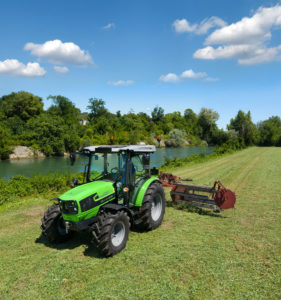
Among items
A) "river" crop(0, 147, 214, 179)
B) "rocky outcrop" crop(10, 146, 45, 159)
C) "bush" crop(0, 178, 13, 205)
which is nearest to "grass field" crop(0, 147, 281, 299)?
"bush" crop(0, 178, 13, 205)

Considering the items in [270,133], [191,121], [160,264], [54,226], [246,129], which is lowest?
[160,264]

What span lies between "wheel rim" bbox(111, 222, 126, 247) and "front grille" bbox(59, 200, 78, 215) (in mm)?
870

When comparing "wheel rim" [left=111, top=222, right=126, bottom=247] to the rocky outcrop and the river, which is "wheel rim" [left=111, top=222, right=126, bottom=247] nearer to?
the river

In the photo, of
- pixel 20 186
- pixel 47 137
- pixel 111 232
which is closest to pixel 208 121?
pixel 47 137

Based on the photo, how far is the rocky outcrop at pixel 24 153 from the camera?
38938mm

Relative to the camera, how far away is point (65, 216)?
4.85 m

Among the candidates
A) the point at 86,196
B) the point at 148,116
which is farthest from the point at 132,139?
the point at 86,196

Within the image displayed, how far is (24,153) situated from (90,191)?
3979 centimetres

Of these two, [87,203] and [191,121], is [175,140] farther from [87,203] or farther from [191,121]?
[87,203]

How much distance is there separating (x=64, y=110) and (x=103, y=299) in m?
76.9

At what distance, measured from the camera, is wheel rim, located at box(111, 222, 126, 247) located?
489cm

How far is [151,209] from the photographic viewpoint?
20.2ft

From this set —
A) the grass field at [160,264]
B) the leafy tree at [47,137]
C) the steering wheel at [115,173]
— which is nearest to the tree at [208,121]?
the leafy tree at [47,137]

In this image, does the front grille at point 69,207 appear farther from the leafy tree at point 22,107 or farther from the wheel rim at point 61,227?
the leafy tree at point 22,107
